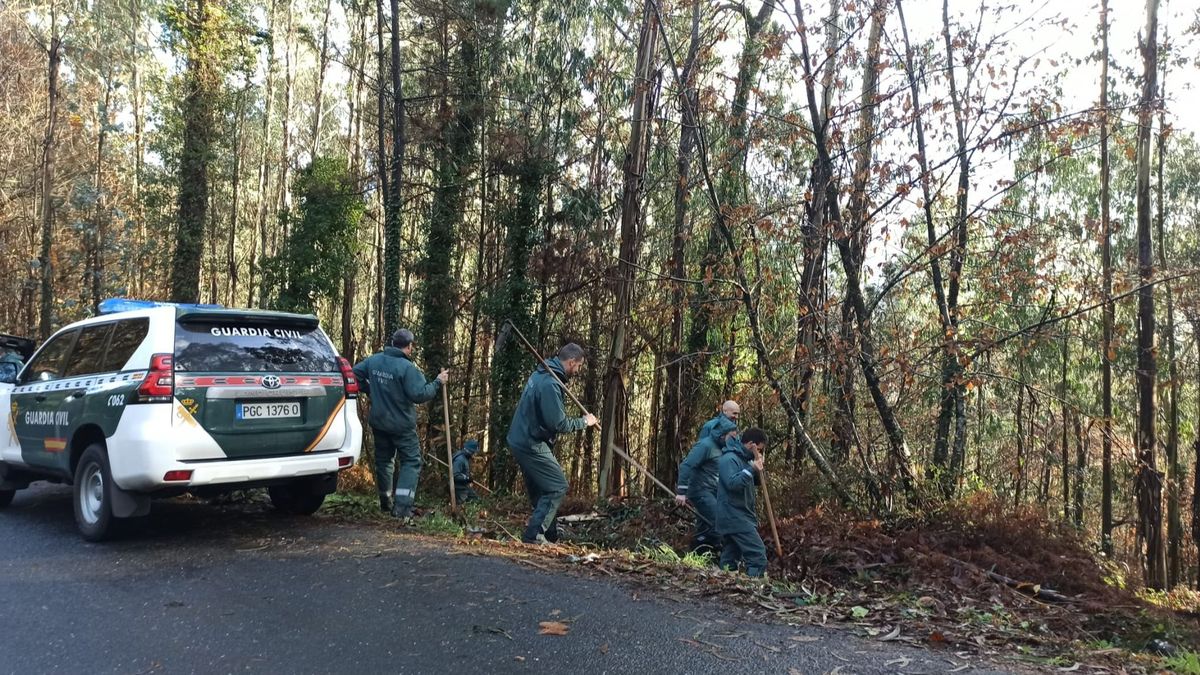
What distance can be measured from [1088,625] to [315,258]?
1585 centimetres

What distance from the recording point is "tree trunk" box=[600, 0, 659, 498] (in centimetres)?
1245

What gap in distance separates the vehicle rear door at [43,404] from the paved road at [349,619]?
0.89 m

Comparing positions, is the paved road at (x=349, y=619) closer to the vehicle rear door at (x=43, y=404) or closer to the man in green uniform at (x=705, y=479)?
the vehicle rear door at (x=43, y=404)

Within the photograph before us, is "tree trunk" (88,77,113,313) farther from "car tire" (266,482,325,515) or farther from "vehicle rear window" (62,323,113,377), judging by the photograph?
"car tire" (266,482,325,515)

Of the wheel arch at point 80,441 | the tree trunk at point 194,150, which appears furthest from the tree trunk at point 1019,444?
the tree trunk at point 194,150

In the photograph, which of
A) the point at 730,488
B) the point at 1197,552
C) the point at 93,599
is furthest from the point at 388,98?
the point at 1197,552

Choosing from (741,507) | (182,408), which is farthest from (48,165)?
(741,507)

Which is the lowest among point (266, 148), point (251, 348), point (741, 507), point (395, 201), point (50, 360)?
point (741, 507)

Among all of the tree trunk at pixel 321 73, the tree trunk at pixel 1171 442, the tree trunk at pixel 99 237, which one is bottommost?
the tree trunk at pixel 1171 442

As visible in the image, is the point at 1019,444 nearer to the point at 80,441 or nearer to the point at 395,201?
the point at 395,201

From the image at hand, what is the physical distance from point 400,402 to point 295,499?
133cm

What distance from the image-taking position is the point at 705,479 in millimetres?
8617

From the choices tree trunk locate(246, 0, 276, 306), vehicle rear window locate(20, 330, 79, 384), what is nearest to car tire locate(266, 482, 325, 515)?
vehicle rear window locate(20, 330, 79, 384)

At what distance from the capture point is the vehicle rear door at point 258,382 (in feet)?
18.8
